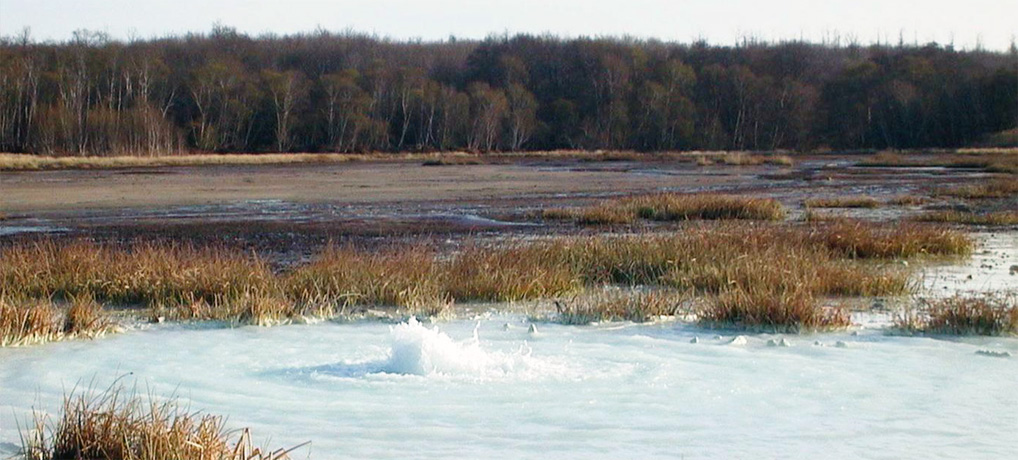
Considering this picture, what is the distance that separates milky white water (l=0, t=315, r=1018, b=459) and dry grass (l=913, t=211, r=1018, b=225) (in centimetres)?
1529

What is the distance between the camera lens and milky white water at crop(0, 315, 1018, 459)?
696cm

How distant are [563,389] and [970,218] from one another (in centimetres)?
1944

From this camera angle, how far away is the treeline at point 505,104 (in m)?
88.7

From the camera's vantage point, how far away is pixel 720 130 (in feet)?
341

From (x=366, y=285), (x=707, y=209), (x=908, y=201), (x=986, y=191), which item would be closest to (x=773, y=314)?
(x=366, y=285)

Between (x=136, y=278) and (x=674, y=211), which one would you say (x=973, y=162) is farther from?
(x=136, y=278)

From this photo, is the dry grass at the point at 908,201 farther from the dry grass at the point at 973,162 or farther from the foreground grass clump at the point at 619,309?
the foreground grass clump at the point at 619,309

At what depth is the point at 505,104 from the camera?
102 metres

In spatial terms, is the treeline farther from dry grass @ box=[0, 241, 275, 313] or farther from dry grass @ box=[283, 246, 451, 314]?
dry grass @ box=[283, 246, 451, 314]

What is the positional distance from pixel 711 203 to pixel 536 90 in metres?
92.6

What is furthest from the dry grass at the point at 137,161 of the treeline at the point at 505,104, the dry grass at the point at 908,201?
the dry grass at the point at 908,201

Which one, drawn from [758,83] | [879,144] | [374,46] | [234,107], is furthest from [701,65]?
[234,107]

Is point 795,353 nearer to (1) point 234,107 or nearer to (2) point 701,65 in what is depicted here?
(1) point 234,107

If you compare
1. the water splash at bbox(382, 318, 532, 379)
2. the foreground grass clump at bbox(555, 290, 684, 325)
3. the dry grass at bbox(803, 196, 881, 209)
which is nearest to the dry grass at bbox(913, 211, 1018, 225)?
the dry grass at bbox(803, 196, 881, 209)
